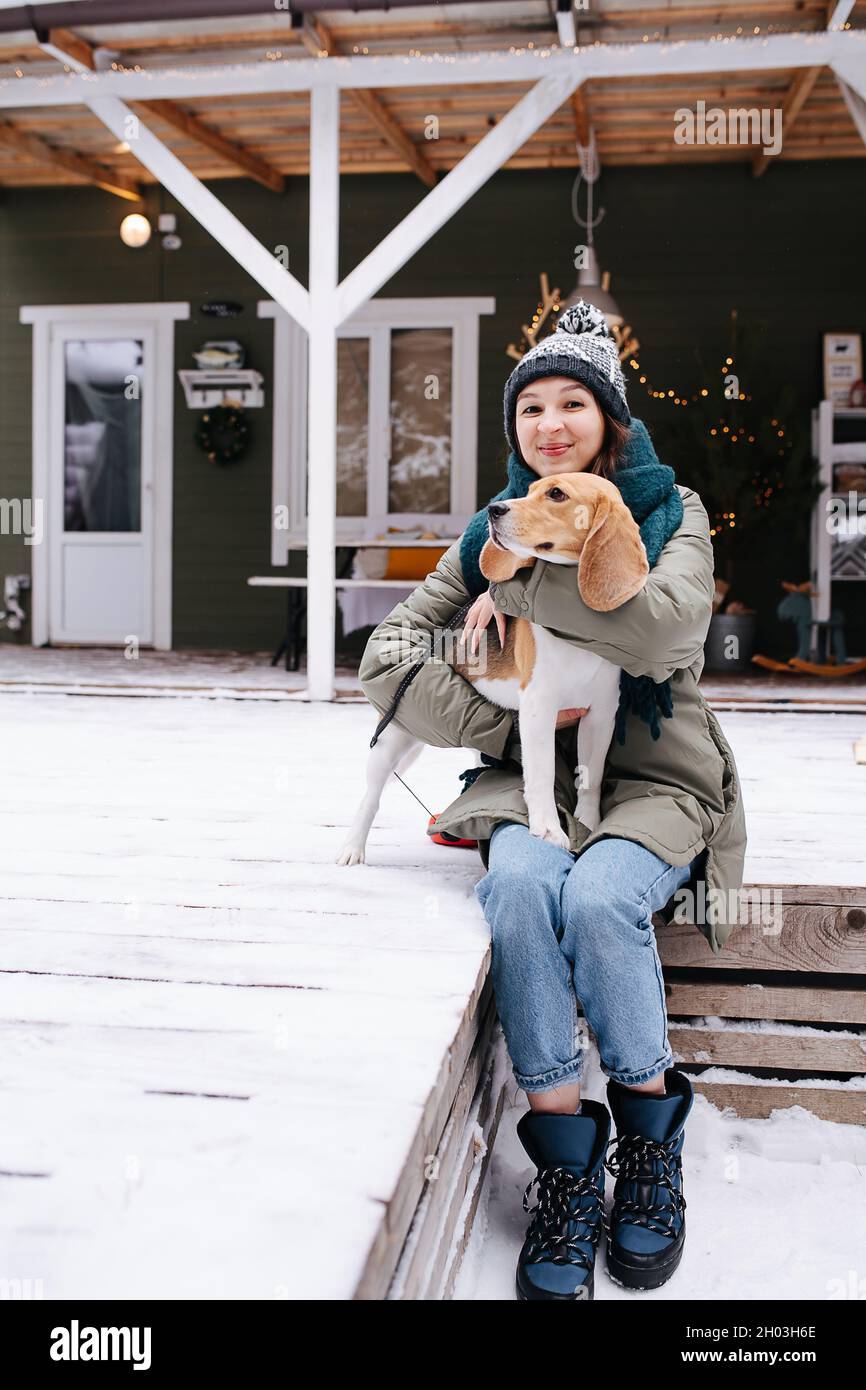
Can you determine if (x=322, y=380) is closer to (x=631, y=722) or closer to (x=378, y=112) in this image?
(x=378, y=112)

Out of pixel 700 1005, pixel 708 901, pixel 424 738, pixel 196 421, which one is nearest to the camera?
pixel 708 901

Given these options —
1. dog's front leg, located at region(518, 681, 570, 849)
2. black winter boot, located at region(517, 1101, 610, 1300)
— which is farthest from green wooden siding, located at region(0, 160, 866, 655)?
black winter boot, located at region(517, 1101, 610, 1300)

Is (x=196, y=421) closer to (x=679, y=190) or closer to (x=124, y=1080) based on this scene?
(x=679, y=190)

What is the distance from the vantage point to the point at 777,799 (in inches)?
120

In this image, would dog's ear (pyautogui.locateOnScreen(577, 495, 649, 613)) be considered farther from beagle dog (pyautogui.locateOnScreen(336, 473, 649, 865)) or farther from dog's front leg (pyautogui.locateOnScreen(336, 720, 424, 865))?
dog's front leg (pyautogui.locateOnScreen(336, 720, 424, 865))

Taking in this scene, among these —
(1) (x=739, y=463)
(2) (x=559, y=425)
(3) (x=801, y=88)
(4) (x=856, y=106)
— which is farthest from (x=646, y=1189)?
(1) (x=739, y=463)

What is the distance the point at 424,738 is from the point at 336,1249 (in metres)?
1.12

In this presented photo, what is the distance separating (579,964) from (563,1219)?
33 cm

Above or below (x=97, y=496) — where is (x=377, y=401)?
above

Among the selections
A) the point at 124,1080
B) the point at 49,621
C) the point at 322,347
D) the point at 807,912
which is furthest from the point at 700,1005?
the point at 49,621

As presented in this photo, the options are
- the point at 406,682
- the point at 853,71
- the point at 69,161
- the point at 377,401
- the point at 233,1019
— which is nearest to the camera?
the point at 233,1019

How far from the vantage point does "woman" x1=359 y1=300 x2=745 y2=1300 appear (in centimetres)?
163

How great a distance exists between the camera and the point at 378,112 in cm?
608

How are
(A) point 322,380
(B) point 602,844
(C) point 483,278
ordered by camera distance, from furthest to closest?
(C) point 483,278 < (A) point 322,380 < (B) point 602,844
